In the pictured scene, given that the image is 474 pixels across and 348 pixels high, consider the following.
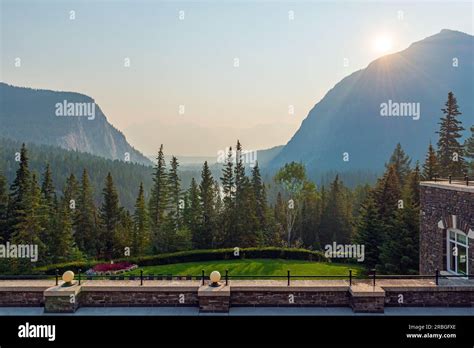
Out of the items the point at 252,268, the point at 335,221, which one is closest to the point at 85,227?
the point at 252,268

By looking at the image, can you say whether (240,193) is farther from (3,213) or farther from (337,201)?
(3,213)

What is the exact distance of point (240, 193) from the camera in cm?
4197

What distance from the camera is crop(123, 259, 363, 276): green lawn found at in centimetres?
2618

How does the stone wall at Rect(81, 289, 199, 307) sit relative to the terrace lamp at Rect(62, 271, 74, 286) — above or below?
below

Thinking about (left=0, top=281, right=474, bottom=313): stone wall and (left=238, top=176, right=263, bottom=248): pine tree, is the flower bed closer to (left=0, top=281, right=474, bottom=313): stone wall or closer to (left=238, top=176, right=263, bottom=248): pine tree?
(left=238, top=176, right=263, bottom=248): pine tree

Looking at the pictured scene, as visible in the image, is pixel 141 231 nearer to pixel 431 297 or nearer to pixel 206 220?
pixel 206 220

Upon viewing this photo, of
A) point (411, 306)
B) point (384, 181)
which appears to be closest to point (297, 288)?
point (411, 306)

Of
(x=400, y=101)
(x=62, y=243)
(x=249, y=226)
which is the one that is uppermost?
(x=400, y=101)

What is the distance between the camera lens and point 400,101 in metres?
149

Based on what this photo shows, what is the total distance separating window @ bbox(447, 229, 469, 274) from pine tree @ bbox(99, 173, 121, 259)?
30.0 m

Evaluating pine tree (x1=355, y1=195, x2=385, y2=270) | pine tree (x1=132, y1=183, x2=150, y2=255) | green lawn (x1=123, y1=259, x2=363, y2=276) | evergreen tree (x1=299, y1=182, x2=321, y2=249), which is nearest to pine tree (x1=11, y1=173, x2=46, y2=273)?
pine tree (x1=132, y1=183, x2=150, y2=255)

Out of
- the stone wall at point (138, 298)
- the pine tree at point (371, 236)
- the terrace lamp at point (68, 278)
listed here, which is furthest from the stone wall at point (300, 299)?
the pine tree at point (371, 236)

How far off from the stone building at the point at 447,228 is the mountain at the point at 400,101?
137m

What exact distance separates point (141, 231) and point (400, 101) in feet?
442
